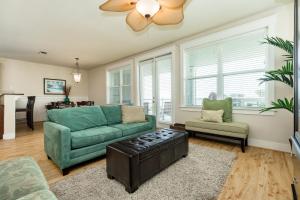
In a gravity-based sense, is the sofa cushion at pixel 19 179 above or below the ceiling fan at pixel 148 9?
below

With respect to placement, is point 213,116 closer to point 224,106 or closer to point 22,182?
point 224,106

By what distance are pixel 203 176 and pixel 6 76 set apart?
23.3ft

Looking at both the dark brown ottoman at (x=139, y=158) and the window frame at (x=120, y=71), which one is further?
the window frame at (x=120, y=71)

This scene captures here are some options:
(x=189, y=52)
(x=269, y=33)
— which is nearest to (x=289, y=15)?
(x=269, y=33)

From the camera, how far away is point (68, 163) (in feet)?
6.57

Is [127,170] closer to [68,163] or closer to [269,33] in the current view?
[68,163]

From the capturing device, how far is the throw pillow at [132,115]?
327 centimetres

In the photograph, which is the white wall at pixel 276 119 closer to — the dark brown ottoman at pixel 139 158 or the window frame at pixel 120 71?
the dark brown ottoman at pixel 139 158

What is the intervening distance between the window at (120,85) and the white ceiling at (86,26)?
110 centimetres

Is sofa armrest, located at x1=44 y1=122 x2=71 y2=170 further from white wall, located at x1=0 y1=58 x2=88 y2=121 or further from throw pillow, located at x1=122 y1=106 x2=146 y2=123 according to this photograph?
white wall, located at x1=0 y1=58 x2=88 y2=121

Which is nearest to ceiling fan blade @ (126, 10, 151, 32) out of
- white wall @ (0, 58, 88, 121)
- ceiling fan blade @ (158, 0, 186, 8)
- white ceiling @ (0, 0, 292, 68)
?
ceiling fan blade @ (158, 0, 186, 8)

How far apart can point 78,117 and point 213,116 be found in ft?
8.59

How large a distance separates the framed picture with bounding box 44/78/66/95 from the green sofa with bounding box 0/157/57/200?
6.06m

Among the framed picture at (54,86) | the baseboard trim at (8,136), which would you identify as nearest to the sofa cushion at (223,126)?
the baseboard trim at (8,136)
